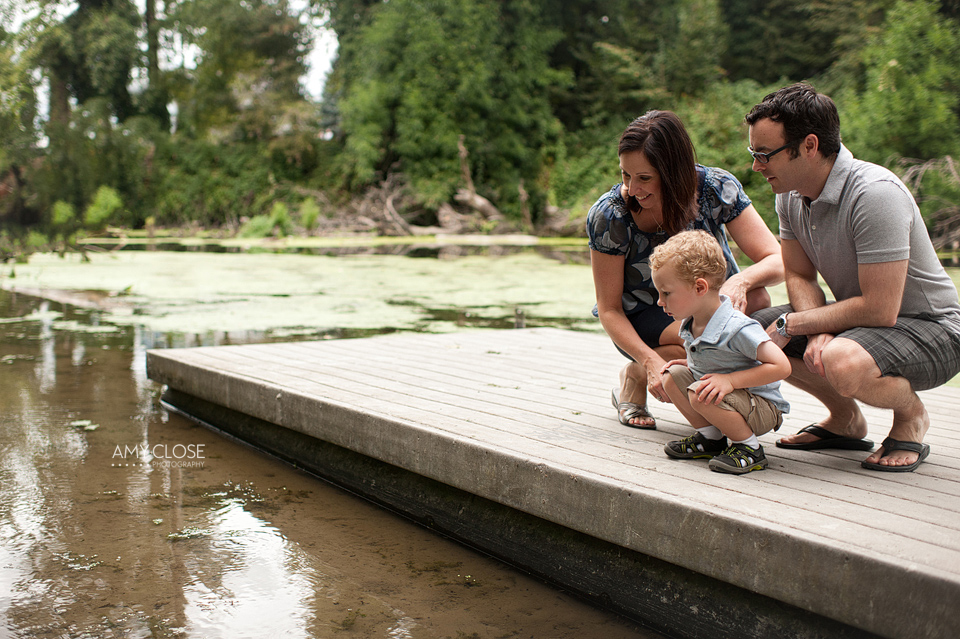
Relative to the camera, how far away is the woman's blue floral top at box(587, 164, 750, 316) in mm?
2145

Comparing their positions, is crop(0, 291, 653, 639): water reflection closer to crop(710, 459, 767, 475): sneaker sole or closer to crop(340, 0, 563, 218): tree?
crop(710, 459, 767, 475): sneaker sole

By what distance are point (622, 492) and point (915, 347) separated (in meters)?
0.74

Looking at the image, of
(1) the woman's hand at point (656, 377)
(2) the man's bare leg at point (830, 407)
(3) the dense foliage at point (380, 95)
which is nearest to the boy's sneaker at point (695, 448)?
(1) the woman's hand at point (656, 377)

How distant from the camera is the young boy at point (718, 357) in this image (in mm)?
1708

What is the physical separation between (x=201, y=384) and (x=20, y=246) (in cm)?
829

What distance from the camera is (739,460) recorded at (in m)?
1.77

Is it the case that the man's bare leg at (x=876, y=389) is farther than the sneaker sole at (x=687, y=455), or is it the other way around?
the sneaker sole at (x=687, y=455)

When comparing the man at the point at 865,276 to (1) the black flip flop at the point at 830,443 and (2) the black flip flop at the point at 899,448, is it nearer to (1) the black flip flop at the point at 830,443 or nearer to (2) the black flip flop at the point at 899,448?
(2) the black flip flop at the point at 899,448

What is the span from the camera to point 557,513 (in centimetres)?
180

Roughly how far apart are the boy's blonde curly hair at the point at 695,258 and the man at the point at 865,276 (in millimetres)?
252

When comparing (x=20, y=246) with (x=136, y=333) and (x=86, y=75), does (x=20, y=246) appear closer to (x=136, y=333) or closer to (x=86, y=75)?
(x=136, y=333)

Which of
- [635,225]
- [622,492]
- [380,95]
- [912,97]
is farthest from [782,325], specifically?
[380,95]

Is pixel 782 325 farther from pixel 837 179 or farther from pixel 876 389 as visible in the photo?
pixel 837 179

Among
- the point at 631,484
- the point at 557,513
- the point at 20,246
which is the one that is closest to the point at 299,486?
the point at 557,513
